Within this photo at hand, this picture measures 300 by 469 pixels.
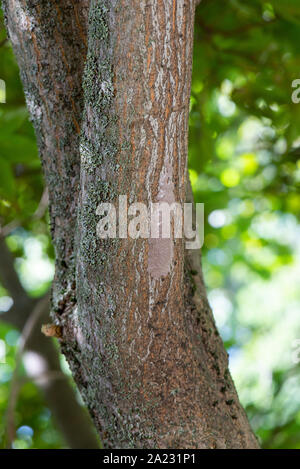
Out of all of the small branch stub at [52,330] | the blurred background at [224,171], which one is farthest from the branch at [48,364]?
the small branch stub at [52,330]

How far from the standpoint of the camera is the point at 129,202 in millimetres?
609

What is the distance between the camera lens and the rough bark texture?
0.58 metres

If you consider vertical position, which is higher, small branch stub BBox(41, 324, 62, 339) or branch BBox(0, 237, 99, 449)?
small branch stub BBox(41, 324, 62, 339)

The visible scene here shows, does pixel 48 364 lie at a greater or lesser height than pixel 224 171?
lesser

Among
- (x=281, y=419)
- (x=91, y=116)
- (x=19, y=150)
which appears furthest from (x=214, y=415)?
(x=281, y=419)

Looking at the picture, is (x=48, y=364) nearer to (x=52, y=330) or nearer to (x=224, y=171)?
(x=52, y=330)

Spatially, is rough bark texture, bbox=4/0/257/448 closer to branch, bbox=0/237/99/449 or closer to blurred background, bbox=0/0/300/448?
blurred background, bbox=0/0/300/448

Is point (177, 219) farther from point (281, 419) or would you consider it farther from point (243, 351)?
point (243, 351)

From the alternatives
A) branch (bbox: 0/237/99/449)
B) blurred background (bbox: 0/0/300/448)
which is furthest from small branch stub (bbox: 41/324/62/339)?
branch (bbox: 0/237/99/449)

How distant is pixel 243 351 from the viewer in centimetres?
338

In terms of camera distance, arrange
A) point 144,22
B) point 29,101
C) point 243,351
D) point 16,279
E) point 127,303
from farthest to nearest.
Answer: point 243,351, point 16,279, point 29,101, point 127,303, point 144,22

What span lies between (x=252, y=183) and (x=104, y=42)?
65.1 inches

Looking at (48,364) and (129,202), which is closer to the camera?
(129,202)

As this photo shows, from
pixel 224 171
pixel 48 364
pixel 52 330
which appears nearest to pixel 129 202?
pixel 52 330
